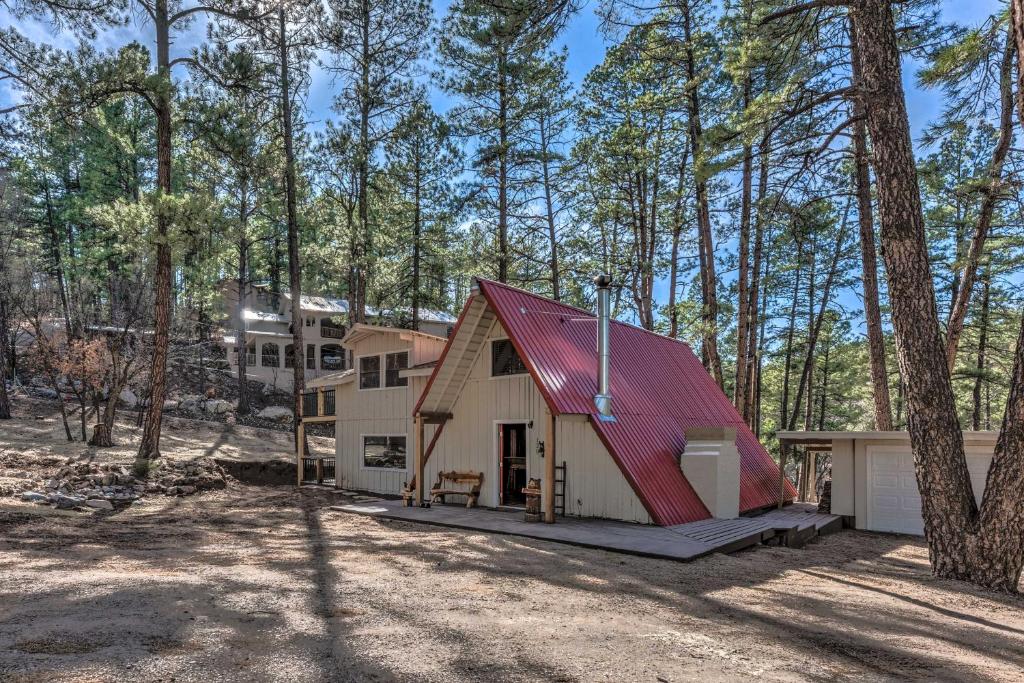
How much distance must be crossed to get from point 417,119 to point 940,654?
60.6 feet

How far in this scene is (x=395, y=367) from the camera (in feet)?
50.5

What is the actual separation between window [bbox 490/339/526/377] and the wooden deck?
2587 mm

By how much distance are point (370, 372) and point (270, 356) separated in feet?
50.8

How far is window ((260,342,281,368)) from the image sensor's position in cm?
2909

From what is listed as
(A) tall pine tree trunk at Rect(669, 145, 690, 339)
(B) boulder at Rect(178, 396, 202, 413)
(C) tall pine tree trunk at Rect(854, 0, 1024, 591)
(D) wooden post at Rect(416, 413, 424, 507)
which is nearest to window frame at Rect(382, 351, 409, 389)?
(D) wooden post at Rect(416, 413, 424, 507)

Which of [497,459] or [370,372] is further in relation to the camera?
[370,372]

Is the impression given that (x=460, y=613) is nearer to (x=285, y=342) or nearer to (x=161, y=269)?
(x=161, y=269)

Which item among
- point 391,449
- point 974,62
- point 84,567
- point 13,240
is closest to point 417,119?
point 391,449

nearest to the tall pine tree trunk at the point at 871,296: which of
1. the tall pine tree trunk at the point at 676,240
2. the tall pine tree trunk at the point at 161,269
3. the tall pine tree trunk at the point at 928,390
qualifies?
the tall pine tree trunk at the point at 676,240

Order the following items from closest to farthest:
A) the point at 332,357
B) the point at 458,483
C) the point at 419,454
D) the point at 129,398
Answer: the point at 419,454
the point at 458,483
the point at 129,398
the point at 332,357

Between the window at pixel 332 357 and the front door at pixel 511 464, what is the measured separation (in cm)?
1989

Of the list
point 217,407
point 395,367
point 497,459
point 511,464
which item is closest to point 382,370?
point 395,367

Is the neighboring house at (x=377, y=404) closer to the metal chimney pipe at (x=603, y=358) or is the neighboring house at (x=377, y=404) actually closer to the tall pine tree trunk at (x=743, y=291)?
the metal chimney pipe at (x=603, y=358)

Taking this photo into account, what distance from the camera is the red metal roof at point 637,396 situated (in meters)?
9.88
